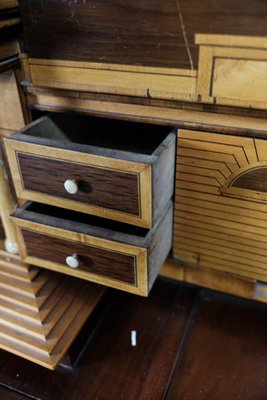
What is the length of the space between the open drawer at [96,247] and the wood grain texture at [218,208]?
0.04 metres

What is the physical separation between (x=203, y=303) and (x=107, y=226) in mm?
291

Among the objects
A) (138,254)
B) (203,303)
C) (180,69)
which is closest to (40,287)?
(138,254)

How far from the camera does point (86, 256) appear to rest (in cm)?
63

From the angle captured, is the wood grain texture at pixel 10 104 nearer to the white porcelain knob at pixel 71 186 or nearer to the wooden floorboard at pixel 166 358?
the white porcelain knob at pixel 71 186

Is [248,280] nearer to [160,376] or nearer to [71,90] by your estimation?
[160,376]

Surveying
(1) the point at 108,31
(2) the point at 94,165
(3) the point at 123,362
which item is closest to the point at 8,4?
(1) the point at 108,31

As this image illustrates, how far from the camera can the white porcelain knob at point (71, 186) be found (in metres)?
0.57

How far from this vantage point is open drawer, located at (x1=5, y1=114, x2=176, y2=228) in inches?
21.1

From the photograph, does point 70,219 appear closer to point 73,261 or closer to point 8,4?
point 73,261

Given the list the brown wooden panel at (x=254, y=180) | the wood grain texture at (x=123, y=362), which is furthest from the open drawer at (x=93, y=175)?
the wood grain texture at (x=123, y=362)

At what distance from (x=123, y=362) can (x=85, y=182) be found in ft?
1.16

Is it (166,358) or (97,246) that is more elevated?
(97,246)

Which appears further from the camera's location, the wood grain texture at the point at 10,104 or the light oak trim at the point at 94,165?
the wood grain texture at the point at 10,104

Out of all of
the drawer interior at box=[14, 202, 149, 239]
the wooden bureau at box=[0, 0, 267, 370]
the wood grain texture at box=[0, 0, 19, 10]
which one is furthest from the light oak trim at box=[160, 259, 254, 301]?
the wood grain texture at box=[0, 0, 19, 10]
